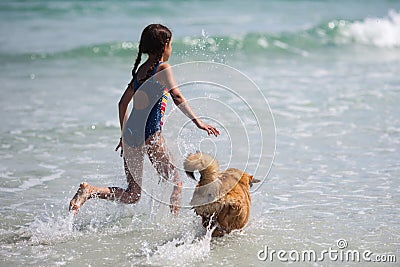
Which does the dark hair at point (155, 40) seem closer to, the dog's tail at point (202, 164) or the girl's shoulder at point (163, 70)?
the girl's shoulder at point (163, 70)

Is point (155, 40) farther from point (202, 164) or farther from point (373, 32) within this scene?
point (373, 32)

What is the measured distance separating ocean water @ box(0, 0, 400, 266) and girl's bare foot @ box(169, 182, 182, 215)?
0.07 m

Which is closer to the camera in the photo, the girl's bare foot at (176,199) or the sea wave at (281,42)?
the girl's bare foot at (176,199)

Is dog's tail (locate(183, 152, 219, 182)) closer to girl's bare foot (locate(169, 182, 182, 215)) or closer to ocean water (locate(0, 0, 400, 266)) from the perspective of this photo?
ocean water (locate(0, 0, 400, 266))

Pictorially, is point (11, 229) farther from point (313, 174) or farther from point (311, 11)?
point (311, 11)

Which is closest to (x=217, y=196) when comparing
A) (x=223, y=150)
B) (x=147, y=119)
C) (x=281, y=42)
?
(x=147, y=119)

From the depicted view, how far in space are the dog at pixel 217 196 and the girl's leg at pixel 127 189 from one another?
2.41 feet

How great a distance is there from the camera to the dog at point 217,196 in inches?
161

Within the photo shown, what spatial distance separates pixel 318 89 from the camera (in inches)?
405

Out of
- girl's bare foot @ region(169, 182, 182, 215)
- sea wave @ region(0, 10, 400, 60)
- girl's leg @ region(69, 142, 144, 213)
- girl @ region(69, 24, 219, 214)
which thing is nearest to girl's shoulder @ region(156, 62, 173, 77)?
girl @ region(69, 24, 219, 214)

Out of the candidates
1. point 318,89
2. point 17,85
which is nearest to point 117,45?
point 17,85

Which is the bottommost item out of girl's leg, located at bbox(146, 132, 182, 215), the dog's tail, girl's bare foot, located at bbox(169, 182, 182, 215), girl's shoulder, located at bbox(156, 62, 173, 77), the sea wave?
the sea wave

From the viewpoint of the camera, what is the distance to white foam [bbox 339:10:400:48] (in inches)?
647

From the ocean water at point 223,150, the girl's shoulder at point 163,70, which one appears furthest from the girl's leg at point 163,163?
the girl's shoulder at point 163,70
